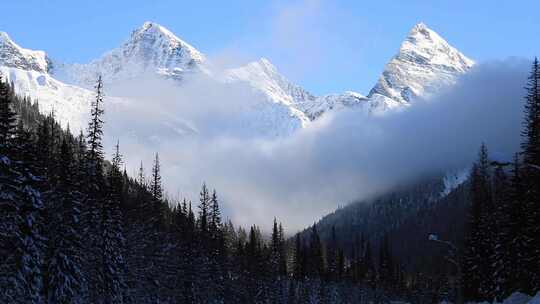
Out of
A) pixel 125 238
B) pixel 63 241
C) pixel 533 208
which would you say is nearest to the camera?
pixel 63 241

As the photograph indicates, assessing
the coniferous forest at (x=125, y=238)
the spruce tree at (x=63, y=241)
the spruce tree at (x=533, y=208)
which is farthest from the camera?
the spruce tree at (x=533, y=208)

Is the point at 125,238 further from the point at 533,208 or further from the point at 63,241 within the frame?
the point at 533,208

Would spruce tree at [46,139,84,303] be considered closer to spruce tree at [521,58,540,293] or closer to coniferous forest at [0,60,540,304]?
coniferous forest at [0,60,540,304]

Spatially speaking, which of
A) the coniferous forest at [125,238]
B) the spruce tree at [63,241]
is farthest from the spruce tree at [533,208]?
the spruce tree at [63,241]

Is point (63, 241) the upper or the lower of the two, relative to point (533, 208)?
lower

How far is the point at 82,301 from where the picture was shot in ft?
165

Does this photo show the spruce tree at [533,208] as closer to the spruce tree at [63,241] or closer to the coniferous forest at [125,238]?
the coniferous forest at [125,238]

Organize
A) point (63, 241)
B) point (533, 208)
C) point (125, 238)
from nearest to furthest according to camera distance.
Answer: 1. point (63, 241)
2. point (533, 208)
3. point (125, 238)

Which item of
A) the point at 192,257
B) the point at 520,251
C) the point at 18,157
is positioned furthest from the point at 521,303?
the point at 192,257

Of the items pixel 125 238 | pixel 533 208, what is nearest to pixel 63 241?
pixel 125 238

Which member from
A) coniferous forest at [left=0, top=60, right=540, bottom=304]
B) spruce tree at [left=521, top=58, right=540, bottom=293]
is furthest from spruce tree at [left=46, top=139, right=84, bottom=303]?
spruce tree at [left=521, top=58, right=540, bottom=293]

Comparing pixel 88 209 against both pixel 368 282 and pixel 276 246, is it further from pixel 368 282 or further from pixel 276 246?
pixel 368 282

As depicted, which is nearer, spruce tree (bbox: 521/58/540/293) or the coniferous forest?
the coniferous forest

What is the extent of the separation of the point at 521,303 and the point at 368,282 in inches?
4536
